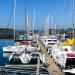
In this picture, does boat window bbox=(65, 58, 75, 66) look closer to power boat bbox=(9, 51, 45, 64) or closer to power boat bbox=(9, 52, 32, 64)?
power boat bbox=(9, 51, 45, 64)

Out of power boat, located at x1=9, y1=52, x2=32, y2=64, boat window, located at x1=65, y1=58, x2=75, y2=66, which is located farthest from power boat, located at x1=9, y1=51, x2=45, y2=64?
boat window, located at x1=65, y1=58, x2=75, y2=66

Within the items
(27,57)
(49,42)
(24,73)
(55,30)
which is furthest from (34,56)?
(55,30)

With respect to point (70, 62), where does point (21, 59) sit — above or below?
below

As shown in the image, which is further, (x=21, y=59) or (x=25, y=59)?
(x=21, y=59)

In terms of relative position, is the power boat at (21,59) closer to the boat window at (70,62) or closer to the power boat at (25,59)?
the power boat at (25,59)

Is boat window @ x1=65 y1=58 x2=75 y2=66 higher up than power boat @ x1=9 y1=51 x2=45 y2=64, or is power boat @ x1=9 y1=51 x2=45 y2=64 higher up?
boat window @ x1=65 y1=58 x2=75 y2=66

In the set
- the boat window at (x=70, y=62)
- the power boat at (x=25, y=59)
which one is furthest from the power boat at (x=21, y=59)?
the boat window at (x=70, y=62)

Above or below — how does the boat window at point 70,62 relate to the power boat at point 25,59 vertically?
above

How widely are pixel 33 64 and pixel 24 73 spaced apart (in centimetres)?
628

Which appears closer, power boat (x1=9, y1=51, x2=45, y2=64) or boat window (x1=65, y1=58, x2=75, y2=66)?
boat window (x1=65, y1=58, x2=75, y2=66)

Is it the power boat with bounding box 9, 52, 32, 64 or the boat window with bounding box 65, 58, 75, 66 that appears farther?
the power boat with bounding box 9, 52, 32, 64

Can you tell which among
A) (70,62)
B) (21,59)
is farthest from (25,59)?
(70,62)

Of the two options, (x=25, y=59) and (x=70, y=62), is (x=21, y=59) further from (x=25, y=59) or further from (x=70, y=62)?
(x=70, y=62)

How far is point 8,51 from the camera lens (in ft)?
156
